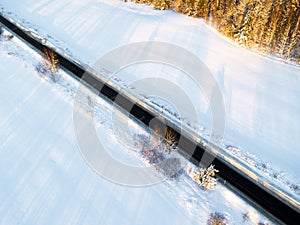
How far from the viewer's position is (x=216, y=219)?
42.3ft

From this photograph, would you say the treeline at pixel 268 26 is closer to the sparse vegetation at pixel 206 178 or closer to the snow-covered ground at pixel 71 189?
the snow-covered ground at pixel 71 189

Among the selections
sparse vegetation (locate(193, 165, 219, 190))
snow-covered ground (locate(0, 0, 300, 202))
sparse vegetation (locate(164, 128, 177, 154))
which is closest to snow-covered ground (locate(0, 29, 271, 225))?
sparse vegetation (locate(193, 165, 219, 190))

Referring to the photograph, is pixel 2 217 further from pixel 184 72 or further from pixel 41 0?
pixel 41 0

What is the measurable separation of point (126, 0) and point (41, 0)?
33.1 feet

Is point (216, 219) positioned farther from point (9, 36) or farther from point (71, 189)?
point (9, 36)

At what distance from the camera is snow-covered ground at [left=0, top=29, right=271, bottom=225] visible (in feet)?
42.2

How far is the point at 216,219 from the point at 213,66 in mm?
13646

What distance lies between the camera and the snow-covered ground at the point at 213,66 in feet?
54.5

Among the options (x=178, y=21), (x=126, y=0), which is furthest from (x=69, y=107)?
(x=126, y=0)

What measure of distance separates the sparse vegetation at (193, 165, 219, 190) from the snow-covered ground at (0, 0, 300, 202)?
2.62 m

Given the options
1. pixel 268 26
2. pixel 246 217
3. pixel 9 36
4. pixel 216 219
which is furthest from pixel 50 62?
pixel 268 26

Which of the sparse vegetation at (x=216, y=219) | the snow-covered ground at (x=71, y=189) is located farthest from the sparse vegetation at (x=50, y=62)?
the sparse vegetation at (x=216, y=219)

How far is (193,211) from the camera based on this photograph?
1321cm

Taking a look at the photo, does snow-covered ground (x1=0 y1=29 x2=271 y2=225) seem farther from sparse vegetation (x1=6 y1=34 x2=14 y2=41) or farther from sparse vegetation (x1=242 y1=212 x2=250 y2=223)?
sparse vegetation (x1=6 y1=34 x2=14 y2=41)
